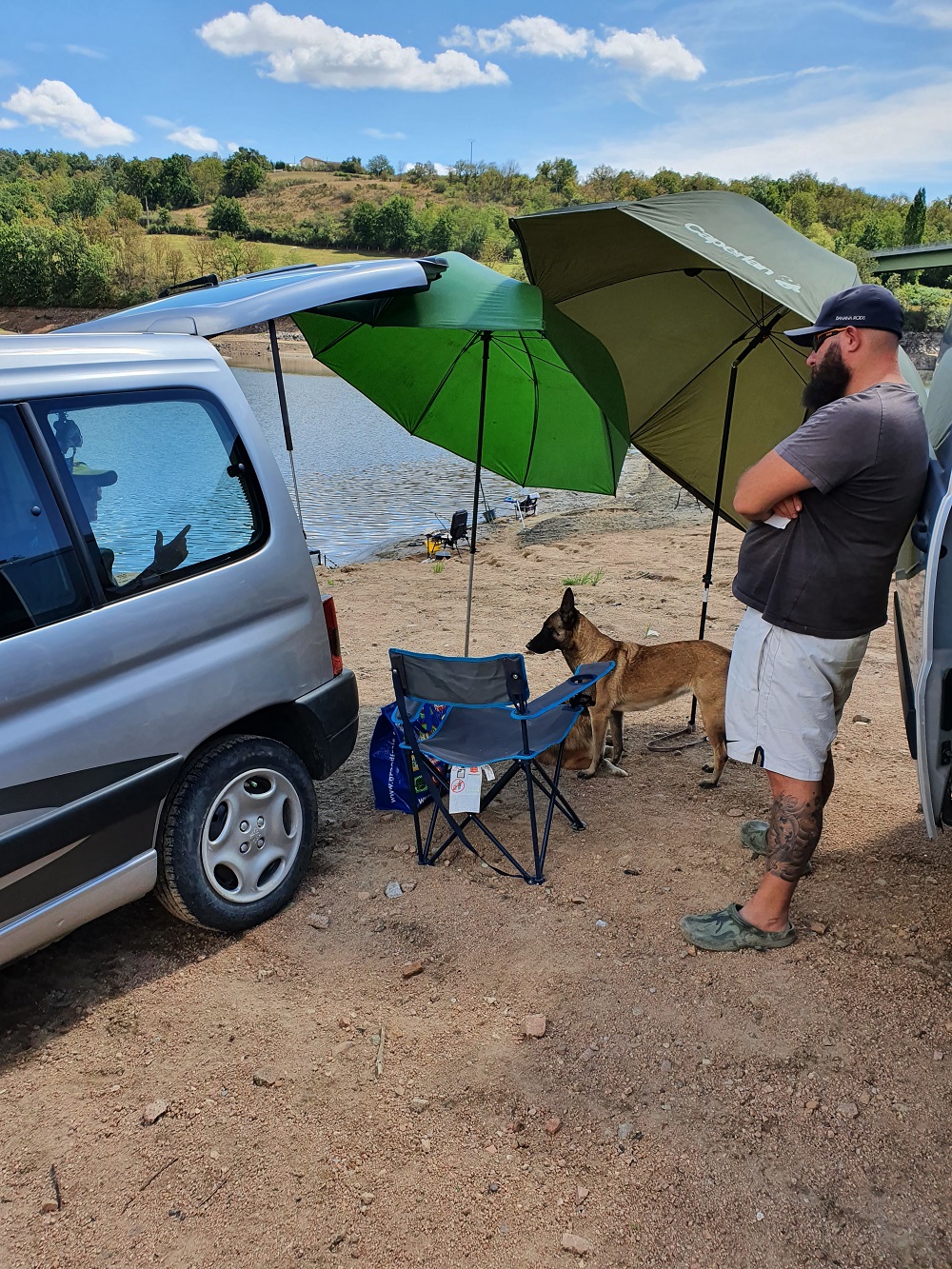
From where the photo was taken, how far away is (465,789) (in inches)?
141

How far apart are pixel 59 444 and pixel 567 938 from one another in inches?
98.1

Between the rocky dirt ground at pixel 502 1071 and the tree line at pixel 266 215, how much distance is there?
44100 mm

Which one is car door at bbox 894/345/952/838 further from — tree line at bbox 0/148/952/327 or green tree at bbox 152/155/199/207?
green tree at bbox 152/155/199/207

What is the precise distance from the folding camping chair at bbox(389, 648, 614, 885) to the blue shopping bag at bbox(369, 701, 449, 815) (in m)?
0.22

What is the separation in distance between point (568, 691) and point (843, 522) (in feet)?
4.65

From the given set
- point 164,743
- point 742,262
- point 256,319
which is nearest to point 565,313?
point 742,262

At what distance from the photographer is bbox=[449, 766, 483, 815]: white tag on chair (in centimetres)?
357

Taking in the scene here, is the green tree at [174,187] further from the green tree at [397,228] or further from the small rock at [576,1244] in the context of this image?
the small rock at [576,1244]

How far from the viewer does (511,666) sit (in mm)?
3441

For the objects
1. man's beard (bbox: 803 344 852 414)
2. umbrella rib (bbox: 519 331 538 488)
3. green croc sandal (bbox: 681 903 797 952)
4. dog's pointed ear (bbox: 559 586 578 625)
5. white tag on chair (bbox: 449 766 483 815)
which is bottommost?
green croc sandal (bbox: 681 903 797 952)

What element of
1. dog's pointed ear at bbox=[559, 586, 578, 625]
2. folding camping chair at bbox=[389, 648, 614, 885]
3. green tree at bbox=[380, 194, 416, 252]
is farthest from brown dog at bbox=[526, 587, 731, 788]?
green tree at bbox=[380, 194, 416, 252]

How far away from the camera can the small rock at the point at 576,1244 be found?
6.68ft

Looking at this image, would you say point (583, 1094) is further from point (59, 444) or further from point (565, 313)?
point (565, 313)

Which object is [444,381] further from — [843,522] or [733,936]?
[733,936]
